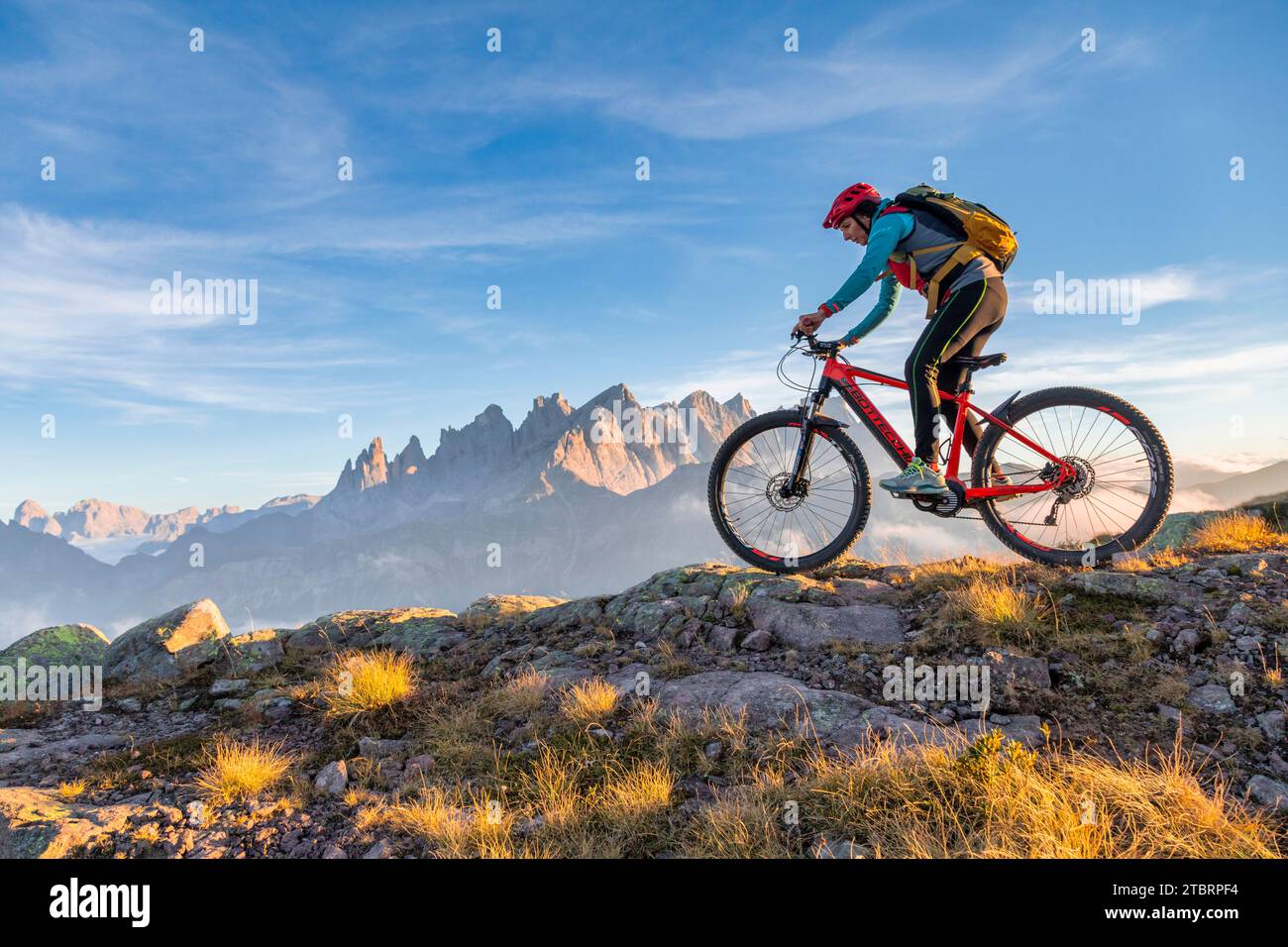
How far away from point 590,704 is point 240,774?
2.95m

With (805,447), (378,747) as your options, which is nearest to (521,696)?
(378,747)

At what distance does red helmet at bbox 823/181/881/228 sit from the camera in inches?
275

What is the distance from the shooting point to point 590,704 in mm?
5656

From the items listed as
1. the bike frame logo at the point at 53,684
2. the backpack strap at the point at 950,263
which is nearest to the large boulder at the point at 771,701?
the backpack strap at the point at 950,263

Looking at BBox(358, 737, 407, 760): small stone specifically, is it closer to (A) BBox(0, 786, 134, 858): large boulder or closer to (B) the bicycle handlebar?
(A) BBox(0, 786, 134, 858): large boulder

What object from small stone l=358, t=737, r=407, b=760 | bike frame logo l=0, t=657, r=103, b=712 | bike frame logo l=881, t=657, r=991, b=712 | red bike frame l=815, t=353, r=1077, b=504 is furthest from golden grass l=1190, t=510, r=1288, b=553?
bike frame logo l=0, t=657, r=103, b=712

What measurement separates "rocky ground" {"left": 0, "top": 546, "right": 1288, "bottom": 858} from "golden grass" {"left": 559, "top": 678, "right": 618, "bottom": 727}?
0.07 meters

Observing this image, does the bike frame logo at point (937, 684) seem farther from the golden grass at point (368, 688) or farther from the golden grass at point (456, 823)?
the golden grass at point (368, 688)

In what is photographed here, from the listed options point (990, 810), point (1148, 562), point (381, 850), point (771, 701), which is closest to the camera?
point (990, 810)

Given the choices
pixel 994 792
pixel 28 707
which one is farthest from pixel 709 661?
pixel 28 707

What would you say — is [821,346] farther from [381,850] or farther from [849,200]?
[381,850]
